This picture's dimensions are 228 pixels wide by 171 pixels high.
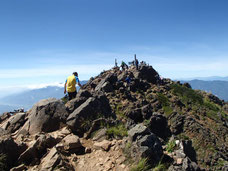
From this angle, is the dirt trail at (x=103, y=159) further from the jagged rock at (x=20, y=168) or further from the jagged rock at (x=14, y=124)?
the jagged rock at (x=14, y=124)

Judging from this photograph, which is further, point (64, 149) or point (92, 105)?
point (92, 105)

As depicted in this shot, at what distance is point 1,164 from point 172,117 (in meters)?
23.4

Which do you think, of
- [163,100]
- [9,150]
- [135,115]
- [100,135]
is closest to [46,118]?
[9,150]

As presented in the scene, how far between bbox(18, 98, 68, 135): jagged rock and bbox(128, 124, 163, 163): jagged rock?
549cm

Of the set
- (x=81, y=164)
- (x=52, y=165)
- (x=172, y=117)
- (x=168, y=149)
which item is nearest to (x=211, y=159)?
(x=172, y=117)

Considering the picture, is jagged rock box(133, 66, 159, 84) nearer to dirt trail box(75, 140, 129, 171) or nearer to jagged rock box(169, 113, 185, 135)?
jagged rock box(169, 113, 185, 135)

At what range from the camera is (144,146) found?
6.60 meters

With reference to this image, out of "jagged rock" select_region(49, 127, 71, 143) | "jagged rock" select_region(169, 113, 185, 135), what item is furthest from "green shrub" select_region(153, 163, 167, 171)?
"jagged rock" select_region(169, 113, 185, 135)

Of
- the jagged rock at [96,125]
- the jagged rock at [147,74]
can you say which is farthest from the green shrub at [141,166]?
the jagged rock at [147,74]

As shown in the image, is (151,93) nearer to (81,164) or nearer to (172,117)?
(172,117)

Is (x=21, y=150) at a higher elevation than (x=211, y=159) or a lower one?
higher

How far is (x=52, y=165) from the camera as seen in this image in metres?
5.87

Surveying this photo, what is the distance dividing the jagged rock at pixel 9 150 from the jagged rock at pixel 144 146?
4.93 meters

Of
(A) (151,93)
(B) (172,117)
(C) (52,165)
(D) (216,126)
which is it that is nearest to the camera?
(C) (52,165)
